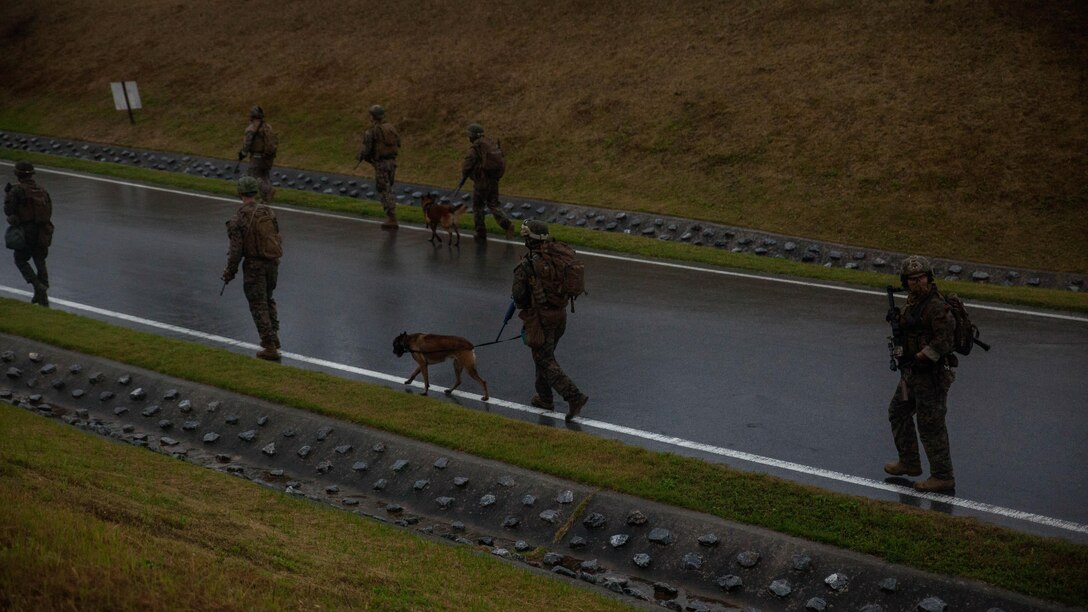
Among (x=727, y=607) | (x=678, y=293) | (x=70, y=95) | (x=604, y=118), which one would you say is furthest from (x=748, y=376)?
(x=70, y=95)

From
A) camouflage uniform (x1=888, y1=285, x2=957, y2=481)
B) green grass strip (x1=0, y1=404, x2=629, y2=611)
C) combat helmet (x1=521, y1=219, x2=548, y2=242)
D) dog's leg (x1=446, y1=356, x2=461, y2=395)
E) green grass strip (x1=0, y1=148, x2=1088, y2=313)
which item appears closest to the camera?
green grass strip (x1=0, y1=404, x2=629, y2=611)

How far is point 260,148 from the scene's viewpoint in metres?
22.2

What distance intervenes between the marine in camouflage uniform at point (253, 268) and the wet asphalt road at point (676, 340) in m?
0.68

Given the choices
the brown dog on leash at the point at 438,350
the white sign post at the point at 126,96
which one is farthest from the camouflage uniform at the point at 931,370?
the white sign post at the point at 126,96

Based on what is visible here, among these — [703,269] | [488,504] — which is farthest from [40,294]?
[703,269]

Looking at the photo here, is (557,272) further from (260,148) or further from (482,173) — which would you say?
(260,148)

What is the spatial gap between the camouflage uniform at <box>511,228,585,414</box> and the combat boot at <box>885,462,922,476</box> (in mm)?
3293

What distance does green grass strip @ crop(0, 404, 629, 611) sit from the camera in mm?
6398

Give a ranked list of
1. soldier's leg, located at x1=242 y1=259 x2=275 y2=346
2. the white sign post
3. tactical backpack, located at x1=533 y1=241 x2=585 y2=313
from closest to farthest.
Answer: tactical backpack, located at x1=533 y1=241 x2=585 y2=313, soldier's leg, located at x1=242 y1=259 x2=275 y2=346, the white sign post

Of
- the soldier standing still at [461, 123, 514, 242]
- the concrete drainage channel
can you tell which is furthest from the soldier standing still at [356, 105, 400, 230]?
the concrete drainage channel

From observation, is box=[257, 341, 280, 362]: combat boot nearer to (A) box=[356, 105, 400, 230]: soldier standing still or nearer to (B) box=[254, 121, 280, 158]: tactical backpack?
(A) box=[356, 105, 400, 230]: soldier standing still

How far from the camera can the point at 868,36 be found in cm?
2747

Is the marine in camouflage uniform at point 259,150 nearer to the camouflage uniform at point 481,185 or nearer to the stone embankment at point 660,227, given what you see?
the stone embankment at point 660,227

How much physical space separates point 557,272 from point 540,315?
0.50m
